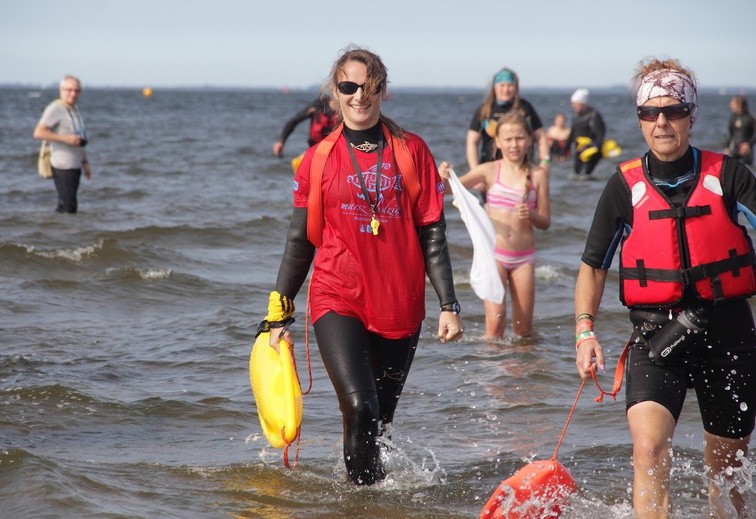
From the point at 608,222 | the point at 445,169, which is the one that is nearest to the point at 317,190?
the point at 608,222

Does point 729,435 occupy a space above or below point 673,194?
below

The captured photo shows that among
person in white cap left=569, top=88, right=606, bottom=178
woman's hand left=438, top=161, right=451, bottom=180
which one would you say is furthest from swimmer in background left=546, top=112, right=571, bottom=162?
woman's hand left=438, top=161, right=451, bottom=180

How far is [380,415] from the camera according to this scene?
15.3ft

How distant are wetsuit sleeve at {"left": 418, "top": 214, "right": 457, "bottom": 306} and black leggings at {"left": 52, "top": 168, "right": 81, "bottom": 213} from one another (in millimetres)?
9352

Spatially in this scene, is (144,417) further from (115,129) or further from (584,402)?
(115,129)

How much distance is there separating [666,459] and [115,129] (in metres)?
40.4

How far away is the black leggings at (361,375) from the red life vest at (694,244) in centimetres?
116

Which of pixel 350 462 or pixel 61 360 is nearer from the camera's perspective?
pixel 350 462

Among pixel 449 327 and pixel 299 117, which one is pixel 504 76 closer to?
pixel 299 117

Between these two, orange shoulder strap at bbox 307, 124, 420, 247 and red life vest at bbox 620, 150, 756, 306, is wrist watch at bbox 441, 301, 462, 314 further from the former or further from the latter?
red life vest at bbox 620, 150, 756, 306

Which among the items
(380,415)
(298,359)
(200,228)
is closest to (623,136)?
(200,228)

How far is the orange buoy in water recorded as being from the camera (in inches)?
157

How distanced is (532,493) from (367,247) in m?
1.20

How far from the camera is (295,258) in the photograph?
14.9 ft
